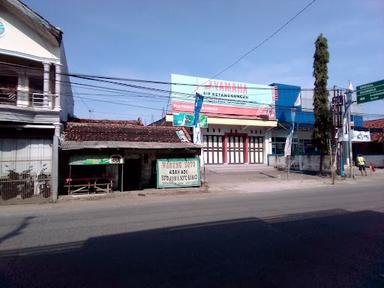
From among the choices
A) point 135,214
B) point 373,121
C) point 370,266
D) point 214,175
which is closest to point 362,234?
point 370,266

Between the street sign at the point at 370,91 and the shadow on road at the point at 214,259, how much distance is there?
20074mm

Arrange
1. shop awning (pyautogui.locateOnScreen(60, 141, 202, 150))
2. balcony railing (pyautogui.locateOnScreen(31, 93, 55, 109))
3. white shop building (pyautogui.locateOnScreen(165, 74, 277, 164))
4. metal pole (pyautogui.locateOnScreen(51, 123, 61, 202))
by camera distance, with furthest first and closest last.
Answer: white shop building (pyautogui.locateOnScreen(165, 74, 277, 164)), balcony railing (pyautogui.locateOnScreen(31, 93, 55, 109)), shop awning (pyautogui.locateOnScreen(60, 141, 202, 150)), metal pole (pyautogui.locateOnScreen(51, 123, 61, 202))

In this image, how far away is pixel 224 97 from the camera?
29.8 meters

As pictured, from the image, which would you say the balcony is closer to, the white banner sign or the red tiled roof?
the red tiled roof

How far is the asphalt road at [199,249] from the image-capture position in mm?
5130

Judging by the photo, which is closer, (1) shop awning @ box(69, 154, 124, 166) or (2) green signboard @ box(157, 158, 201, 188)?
(1) shop awning @ box(69, 154, 124, 166)

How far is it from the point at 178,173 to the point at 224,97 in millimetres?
11653

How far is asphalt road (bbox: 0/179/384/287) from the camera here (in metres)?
5.13

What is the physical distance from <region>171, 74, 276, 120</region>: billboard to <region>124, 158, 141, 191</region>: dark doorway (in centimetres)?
682

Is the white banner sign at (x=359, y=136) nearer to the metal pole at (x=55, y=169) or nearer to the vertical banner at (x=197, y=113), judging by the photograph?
the vertical banner at (x=197, y=113)

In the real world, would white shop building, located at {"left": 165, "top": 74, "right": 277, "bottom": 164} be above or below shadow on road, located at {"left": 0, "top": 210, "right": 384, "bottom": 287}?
above

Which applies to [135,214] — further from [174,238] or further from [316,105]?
[316,105]

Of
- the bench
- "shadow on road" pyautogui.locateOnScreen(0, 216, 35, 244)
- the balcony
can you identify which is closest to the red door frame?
the bench

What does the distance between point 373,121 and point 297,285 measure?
142 feet
